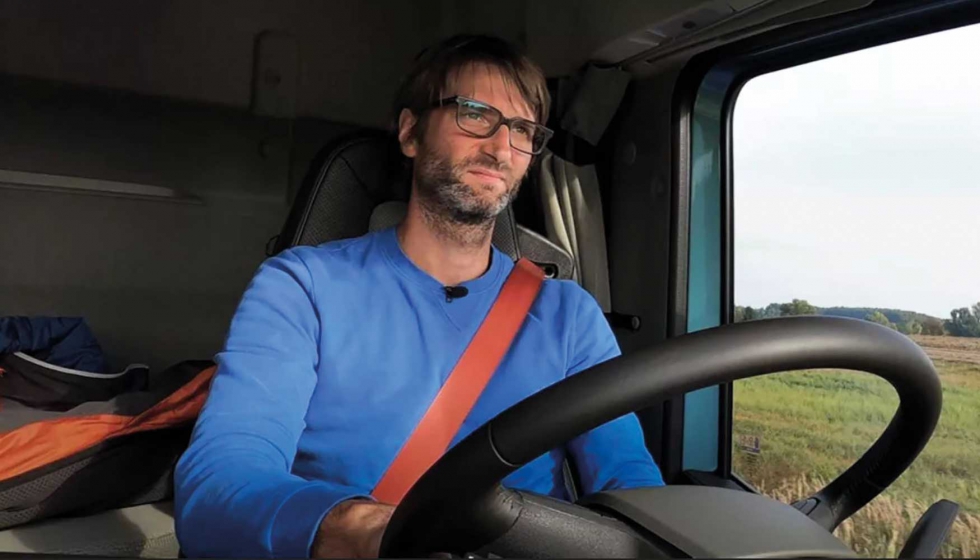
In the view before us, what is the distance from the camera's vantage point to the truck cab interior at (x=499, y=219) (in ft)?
1.94

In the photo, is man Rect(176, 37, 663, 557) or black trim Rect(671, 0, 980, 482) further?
black trim Rect(671, 0, 980, 482)

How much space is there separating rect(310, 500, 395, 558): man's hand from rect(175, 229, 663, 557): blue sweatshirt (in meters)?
0.18

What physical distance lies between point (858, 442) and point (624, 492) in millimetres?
1038

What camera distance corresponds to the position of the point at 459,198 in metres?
1.46

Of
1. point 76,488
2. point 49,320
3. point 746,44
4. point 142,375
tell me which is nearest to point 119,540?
point 76,488

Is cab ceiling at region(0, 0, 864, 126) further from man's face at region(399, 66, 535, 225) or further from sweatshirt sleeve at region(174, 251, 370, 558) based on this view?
sweatshirt sleeve at region(174, 251, 370, 558)

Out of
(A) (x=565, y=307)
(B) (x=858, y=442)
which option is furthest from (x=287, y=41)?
(B) (x=858, y=442)

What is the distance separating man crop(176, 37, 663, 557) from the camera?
0.95 meters

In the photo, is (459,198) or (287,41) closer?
(459,198)

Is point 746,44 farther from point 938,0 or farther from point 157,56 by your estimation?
point 157,56

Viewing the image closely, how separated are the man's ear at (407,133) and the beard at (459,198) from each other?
0.11 meters

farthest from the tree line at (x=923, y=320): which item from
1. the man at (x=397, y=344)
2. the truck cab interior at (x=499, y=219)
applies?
the truck cab interior at (x=499, y=219)

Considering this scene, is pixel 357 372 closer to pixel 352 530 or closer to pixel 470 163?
pixel 470 163

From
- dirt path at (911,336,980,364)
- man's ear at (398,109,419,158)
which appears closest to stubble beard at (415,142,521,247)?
man's ear at (398,109,419,158)
